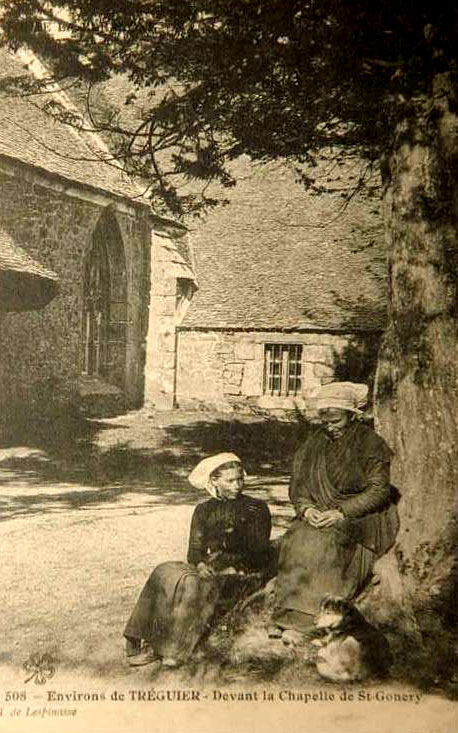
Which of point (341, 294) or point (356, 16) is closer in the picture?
point (356, 16)

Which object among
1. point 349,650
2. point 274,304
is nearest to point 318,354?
point 274,304

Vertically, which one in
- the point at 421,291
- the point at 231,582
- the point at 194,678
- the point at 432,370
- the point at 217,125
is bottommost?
the point at 194,678

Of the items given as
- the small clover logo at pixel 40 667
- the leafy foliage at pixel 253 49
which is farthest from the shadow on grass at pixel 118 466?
the leafy foliage at pixel 253 49

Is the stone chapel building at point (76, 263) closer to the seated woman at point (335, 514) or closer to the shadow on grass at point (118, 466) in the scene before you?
the shadow on grass at point (118, 466)

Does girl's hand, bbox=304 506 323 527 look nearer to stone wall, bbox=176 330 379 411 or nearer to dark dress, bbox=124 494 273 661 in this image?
dark dress, bbox=124 494 273 661

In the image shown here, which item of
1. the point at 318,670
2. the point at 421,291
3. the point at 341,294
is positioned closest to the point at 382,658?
the point at 318,670

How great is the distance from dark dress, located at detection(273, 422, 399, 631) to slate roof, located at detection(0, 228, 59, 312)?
5945 mm

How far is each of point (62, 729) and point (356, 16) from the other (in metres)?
5.09

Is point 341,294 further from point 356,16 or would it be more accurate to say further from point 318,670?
point 318,670

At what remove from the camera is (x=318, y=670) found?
13.2 ft

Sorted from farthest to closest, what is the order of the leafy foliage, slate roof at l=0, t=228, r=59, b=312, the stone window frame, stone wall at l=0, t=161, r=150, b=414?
the stone window frame
stone wall at l=0, t=161, r=150, b=414
slate roof at l=0, t=228, r=59, b=312
the leafy foliage

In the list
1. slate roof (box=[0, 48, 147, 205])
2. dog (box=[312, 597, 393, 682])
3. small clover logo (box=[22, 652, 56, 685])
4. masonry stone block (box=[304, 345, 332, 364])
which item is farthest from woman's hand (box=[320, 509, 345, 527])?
masonry stone block (box=[304, 345, 332, 364])

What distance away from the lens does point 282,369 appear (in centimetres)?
1711

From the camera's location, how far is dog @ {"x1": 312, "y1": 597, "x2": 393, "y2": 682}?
4.00m
